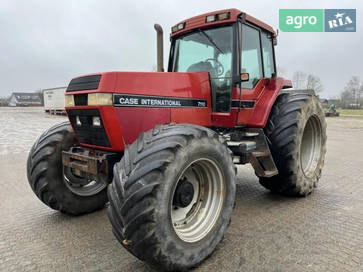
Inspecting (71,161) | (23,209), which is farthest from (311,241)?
(23,209)

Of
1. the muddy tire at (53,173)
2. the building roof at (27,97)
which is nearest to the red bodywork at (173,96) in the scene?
the muddy tire at (53,173)

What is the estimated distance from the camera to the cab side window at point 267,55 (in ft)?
14.0

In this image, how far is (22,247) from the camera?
281cm

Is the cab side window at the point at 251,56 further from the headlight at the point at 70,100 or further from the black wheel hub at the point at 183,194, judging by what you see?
the headlight at the point at 70,100

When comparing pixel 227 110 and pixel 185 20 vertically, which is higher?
pixel 185 20

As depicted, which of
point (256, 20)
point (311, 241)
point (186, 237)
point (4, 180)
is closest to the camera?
point (186, 237)

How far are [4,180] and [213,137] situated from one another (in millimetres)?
4484

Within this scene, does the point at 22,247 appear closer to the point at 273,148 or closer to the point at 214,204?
the point at 214,204

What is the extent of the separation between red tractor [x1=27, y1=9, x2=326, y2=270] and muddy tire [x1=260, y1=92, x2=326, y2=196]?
2 centimetres

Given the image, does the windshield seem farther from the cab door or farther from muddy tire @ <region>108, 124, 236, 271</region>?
muddy tire @ <region>108, 124, 236, 271</region>

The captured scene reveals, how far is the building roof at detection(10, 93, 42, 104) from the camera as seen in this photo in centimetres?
7825

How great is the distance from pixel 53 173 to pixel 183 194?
5.70 feet

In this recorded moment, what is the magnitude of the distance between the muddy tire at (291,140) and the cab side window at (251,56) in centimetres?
53

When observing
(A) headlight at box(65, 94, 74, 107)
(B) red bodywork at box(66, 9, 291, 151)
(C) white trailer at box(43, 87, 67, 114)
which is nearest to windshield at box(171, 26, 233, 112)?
(B) red bodywork at box(66, 9, 291, 151)
